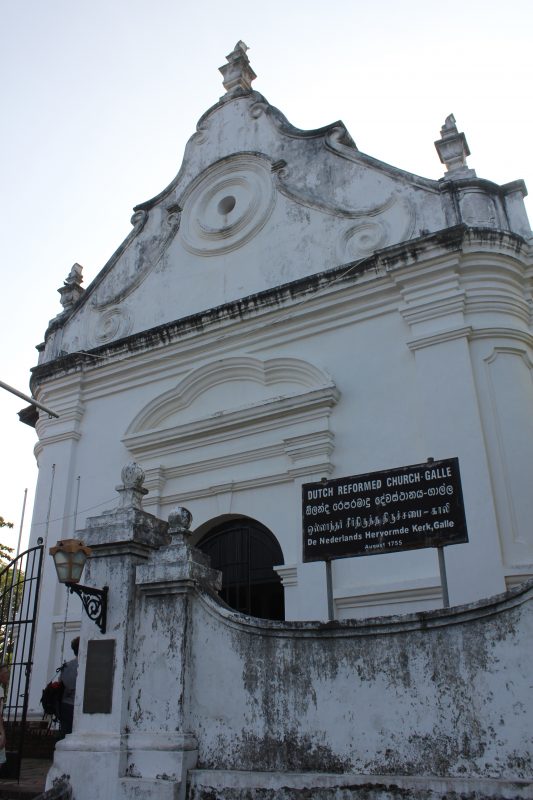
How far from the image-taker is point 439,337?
9.50 meters

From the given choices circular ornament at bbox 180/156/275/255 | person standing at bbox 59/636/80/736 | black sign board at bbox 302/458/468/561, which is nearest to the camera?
black sign board at bbox 302/458/468/561

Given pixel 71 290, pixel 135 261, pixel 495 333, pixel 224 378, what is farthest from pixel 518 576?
pixel 71 290

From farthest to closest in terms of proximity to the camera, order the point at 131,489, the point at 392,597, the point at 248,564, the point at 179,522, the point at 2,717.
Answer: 1. the point at 248,564
2. the point at 392,597
3. the point at 2,717
4. the point at 131,489
5. the point at 179,522

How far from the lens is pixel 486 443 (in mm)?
8789

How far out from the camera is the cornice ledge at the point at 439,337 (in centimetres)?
938

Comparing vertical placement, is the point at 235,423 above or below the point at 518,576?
above

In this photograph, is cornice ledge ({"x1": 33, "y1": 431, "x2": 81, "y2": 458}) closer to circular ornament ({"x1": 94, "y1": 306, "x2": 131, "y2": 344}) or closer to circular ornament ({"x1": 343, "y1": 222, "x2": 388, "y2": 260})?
circular ornament ({"x1": 94, "y1": 306, "x2": 131, "y2": 344})

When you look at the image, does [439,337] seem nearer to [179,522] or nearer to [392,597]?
[392,597]

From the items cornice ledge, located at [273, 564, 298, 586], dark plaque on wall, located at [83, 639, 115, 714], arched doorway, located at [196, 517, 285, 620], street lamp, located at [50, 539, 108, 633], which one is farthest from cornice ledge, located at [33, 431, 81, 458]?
dark plaque on wall, located at [83, 639, 115, 714]

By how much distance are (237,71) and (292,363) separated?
21.9 ft

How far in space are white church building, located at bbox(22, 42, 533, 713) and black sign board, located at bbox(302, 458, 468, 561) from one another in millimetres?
2512

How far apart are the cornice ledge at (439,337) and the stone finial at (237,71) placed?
687 cm

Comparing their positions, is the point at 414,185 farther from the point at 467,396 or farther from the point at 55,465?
the point at 55,465

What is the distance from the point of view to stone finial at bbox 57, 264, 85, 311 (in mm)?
14359
